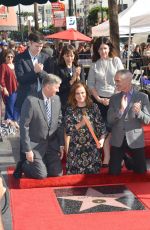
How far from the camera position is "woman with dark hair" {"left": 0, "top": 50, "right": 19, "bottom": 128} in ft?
34.3

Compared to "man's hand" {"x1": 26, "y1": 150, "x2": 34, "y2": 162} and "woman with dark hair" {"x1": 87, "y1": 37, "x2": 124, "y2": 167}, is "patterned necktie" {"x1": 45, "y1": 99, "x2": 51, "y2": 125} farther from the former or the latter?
"woman with dark hair" {"x1": 87, "y1": 37, "x2": 124, "y2": 167}

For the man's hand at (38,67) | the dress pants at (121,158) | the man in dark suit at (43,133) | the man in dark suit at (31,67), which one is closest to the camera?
the man in dark suit at (43,133)

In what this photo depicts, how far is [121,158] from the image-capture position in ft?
20.4

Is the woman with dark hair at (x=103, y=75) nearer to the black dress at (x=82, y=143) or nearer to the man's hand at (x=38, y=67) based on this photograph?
the black dress at (x=82, y=143)

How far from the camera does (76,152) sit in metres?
6.33

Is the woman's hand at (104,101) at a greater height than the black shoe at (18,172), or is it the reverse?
the woman's hand at (104,101)

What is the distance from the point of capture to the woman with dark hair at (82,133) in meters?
6.26

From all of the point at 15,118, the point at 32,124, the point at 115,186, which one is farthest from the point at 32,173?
the point at 15,118

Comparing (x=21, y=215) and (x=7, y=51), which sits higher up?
(x=7, y=51)

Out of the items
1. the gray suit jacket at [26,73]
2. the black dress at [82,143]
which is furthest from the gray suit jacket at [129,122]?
the gray suit jacket at [26,73]

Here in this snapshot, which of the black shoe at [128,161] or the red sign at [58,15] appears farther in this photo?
the red sign at [58,15]

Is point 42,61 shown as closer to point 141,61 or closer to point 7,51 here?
point 7,51

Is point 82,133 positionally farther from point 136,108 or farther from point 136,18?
point 136,18

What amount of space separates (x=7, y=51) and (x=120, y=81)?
5440mm
